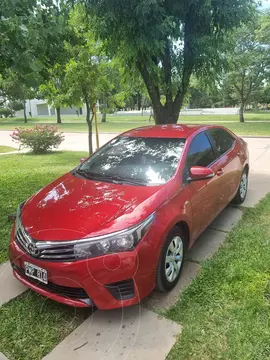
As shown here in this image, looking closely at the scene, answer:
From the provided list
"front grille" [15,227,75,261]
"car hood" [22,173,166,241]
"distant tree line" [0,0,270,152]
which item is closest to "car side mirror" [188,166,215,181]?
"car hood" [22,173,166,241]

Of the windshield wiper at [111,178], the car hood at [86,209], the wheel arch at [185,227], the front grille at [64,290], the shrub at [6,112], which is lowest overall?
the front grille at [64,290]

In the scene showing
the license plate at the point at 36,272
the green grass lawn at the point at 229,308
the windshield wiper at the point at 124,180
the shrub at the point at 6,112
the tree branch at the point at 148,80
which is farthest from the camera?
the shrub at the point at 6,112

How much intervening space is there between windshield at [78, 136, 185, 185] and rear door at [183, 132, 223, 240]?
7.3 inches

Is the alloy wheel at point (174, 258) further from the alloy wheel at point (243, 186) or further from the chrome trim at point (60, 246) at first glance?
the alloy wheel at point (243, 186)

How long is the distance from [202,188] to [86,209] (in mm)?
1394

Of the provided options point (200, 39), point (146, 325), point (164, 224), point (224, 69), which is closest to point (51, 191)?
point (164, 224)

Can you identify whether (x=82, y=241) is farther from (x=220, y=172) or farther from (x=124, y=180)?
(x=220, y=172)

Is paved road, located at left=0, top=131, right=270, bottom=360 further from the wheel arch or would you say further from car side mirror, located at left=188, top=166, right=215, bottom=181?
car side mirror, located at left=188, top=166, right=215, bottom=181

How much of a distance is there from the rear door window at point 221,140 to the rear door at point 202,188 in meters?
0.24

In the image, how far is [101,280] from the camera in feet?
7.58

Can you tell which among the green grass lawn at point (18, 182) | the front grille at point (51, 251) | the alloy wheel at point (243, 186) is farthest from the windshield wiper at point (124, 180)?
the alloy wheel at point (243, 186)

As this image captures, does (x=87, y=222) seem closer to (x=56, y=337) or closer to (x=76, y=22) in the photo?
(x=56, y=337)

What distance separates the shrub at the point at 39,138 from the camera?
1233 centimetres

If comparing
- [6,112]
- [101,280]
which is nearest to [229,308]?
[101,280]
